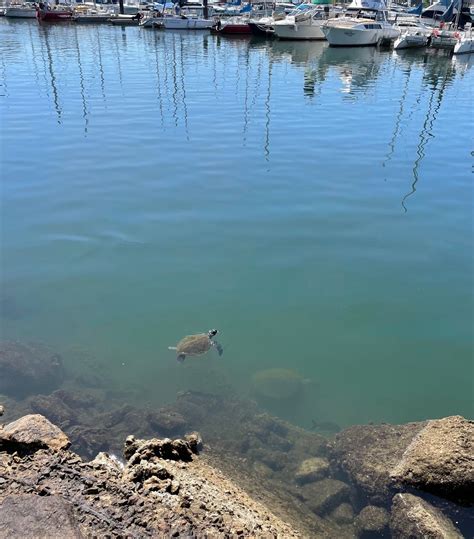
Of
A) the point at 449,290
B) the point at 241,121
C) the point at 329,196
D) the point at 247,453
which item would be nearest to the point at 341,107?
the point at 241,121

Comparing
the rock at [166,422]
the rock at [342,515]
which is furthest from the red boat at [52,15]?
the rock at [342,515]

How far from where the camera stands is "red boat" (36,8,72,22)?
56750mm

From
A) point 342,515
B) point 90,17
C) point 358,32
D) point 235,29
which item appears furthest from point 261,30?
point 342,515

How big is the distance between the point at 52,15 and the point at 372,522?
64.8 m

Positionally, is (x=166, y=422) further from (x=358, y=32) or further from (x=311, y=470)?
(x=358, y=32)

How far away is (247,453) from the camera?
21.5 ft

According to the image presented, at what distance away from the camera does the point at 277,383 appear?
7621mm

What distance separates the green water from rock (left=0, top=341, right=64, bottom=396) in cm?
34

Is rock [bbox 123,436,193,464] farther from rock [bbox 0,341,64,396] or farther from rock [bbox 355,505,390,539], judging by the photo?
rock [bbox 0,341,64,396]

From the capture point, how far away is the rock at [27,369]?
24.8ft

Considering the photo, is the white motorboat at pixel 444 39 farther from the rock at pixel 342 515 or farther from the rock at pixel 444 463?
the rock at pixel 342 515

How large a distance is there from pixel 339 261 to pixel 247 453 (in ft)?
16.0

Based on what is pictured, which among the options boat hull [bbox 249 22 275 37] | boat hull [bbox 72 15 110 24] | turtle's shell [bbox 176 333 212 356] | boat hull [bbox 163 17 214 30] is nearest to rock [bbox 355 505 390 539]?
turtle's shell [bbox 176 333 212 356]

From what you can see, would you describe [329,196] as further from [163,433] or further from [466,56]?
[466,56]
